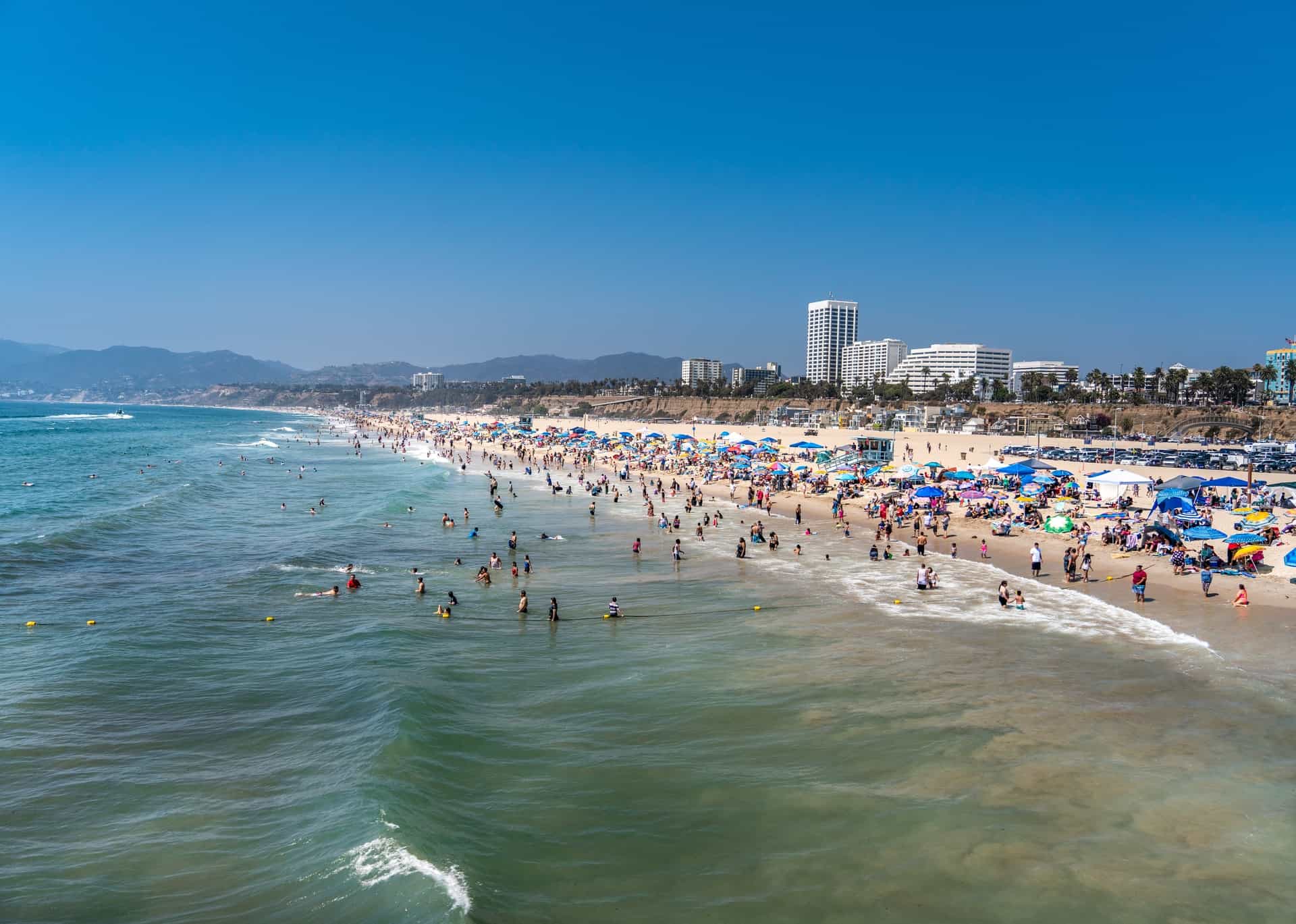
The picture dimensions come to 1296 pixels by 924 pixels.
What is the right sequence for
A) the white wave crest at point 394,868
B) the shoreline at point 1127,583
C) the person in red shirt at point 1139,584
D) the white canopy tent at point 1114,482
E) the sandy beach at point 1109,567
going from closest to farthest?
1. the white wave crest at point 394,868
2. the shoreline at point 1127,583
3. the sandy beach at point 1109,567
4. the person in red shirt at point 1139,584
5. the white canopy tent at point 1114,482

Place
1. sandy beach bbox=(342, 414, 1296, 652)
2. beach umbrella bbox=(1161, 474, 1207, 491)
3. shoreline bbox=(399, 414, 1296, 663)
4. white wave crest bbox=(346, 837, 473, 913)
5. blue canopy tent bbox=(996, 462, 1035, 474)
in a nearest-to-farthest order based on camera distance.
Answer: white wave crest bbox=(346, 837, 473, 913), shoreline bbox=(399, 414, 1296, 663), sandy beach bbox=(342, 414, 1296, 652), beach umbrella bbox=(1161, 474, 1207, 491), blue canopy tent bbox=(996, 462, 1035, 474)

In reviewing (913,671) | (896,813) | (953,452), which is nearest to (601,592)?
(913,671)

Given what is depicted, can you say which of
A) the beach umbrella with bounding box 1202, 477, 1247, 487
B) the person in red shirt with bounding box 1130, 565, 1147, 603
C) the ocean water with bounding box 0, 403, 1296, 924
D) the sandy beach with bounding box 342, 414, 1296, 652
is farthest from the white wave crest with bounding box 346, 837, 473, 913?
the beach umbrella with bounding box 1202, 477, 1247, 487

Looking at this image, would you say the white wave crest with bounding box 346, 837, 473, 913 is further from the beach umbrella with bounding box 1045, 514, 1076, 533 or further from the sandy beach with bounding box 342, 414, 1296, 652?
the beach umbrella with bounding box 1045, 514, 1076, 533

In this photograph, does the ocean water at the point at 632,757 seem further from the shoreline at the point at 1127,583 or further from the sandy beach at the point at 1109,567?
the sandy beach at the point at 1109,567

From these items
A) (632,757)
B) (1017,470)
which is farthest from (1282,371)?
(632,757)

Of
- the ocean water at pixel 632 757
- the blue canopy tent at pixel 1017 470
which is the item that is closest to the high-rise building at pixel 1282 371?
the blue canopy tent at pixel 1017 470
